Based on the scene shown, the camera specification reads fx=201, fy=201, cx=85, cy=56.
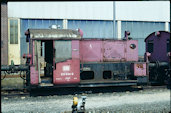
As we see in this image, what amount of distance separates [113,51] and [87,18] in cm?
1647

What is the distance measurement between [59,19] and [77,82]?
17.7 meters

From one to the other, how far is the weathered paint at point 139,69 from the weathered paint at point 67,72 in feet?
11.2

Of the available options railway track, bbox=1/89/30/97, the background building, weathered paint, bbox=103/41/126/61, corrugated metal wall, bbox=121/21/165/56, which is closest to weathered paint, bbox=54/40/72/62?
weathered paint, bbox=103/41/126/61

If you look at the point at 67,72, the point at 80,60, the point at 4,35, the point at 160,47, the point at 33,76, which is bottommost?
the point at 33,76

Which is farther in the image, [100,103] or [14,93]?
[14,93]

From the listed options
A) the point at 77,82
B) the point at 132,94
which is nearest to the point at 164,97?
the point at 132,94

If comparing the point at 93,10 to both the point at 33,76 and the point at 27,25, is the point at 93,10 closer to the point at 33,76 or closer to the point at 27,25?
the point at 27,25

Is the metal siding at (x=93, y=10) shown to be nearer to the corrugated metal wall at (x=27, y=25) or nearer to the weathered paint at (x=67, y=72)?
the corrugated metal wall at (x=27, y=25)

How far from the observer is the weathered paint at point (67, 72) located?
1059cm

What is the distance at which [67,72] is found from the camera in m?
10.7

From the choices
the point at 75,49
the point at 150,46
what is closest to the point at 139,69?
the point at 150,46

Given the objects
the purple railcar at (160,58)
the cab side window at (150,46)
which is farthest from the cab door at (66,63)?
the cab side window at (150,46)

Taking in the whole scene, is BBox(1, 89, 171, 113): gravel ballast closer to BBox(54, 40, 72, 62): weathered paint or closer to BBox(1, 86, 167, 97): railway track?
BBox(1, 86, 167, 97): railway track

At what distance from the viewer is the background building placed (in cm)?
2583
